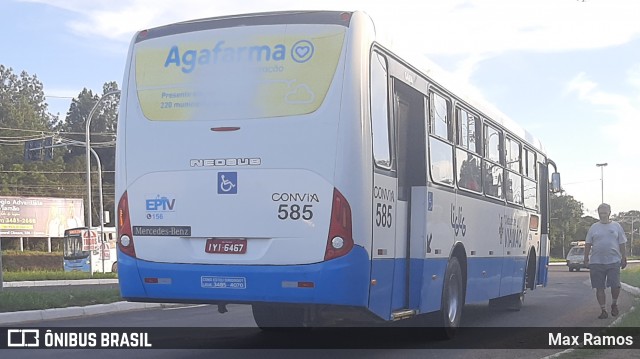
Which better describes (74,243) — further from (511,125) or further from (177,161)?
(177,161)

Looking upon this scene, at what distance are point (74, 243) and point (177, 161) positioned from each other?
129ft

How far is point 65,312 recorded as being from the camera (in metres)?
15.0

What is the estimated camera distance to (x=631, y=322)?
1160cm

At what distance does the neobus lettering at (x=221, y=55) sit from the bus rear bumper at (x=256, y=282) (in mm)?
2031

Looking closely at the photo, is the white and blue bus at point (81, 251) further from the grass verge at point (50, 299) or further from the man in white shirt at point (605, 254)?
the man in white shirt at point (605, 254)

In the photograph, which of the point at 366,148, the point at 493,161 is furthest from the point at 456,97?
the point at 366,148

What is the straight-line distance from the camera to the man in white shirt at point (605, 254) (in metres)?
13.4

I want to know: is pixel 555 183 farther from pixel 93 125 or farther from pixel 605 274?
pixel 93 125

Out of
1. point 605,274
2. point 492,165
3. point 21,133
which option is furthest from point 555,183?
point 21,133

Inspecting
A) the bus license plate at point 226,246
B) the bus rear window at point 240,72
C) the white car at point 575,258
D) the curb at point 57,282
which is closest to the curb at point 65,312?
the bus rear window at point 240,72

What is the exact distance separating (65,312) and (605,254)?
9079mm

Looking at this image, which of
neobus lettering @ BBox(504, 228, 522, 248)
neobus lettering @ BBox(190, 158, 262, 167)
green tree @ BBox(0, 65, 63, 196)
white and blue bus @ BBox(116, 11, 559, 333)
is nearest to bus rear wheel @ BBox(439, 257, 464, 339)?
white and blue bus @ BBox(116, 11, 559, 333)

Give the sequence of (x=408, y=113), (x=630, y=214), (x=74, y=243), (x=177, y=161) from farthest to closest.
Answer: (x=630, y=214) < (x=74, y=243) < (x=408, y=113) < (x=177, y=161)

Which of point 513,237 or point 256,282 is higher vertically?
point 513,237
